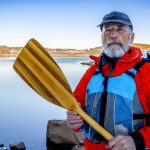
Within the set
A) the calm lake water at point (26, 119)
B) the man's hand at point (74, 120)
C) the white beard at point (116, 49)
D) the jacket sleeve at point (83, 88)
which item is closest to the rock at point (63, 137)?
the calm lake water at point (26, 119)

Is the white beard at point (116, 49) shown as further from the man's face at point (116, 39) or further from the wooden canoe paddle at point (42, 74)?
the wooden canoe paddle at point (42, 74)

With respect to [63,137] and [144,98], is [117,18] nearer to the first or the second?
[144,98]

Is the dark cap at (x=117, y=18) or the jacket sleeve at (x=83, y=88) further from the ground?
the dark cap at (x=117, y=18)

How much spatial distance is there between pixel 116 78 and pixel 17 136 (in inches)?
601

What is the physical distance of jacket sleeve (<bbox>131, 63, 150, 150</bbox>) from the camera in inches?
97.5

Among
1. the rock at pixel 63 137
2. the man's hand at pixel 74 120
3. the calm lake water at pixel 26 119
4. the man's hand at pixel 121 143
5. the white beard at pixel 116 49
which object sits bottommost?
the calm lake water at pixel 26 119

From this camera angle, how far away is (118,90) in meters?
2.71

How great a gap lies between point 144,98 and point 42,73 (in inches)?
39.6

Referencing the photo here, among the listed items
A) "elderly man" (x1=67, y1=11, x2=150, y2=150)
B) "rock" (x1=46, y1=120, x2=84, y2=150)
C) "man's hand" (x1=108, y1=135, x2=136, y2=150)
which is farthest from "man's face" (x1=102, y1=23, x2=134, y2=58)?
"rock" (x1=46, y1=120, x2=84, y2=150)

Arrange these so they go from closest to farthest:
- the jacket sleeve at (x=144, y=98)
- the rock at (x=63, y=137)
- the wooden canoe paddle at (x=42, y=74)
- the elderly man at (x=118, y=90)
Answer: the jacket sleeve at (x=144, y=98), the elderly man at (x=118, y=90), the wooden canoe paddle at (x=42, y=74), the rock at (x=63, y=137)

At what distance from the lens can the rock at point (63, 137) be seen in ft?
33.8

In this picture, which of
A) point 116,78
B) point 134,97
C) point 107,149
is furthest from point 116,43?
point 107,149

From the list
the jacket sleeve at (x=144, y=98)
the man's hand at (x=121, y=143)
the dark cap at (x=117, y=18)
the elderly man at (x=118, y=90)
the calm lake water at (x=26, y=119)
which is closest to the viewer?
the man's hand at (x=121, y=143)

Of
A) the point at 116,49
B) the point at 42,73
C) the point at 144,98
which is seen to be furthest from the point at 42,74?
the point at 144,98
